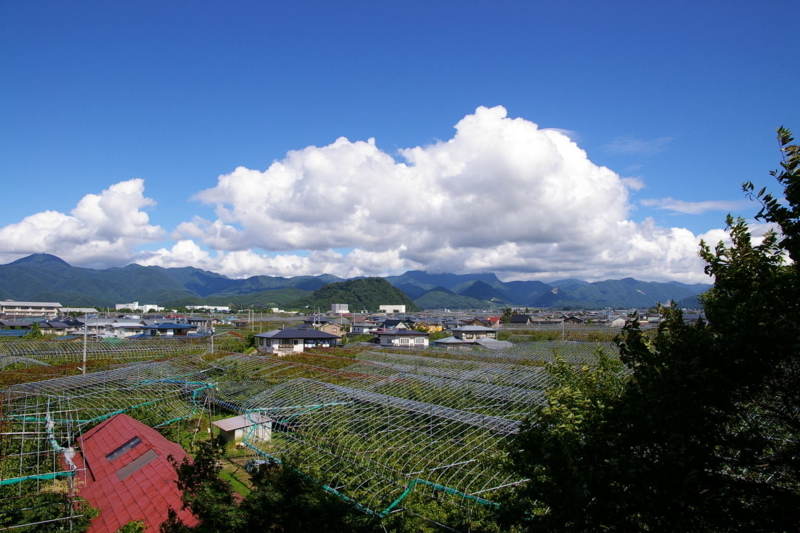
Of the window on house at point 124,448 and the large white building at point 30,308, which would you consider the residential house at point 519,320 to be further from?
the large white building at point 30,308

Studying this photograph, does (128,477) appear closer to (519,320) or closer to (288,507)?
(288,507)

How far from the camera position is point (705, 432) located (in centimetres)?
316

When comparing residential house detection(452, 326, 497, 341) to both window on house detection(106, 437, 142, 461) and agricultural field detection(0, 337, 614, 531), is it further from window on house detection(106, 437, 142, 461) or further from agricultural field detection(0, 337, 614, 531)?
window on house detection(106, 437, 142, 461)

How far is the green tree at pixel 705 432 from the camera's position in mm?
3039

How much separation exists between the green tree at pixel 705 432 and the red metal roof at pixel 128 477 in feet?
20.7

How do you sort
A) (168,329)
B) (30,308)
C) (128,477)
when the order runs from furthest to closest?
(30,308) < (168,329) < (128,477)

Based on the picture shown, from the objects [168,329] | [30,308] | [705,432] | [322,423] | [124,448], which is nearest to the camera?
[705,432]

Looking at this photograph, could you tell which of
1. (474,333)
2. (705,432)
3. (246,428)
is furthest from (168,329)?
(705,432)

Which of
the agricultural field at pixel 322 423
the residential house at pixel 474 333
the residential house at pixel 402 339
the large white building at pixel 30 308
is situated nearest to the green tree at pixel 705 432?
the agricultural field at pixel 322 423

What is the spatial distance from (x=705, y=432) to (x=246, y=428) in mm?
15361

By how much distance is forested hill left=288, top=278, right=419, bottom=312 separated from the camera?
508 feet

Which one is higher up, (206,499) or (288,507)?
(206,499)

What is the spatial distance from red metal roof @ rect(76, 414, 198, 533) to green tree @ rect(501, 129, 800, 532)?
6302 mm

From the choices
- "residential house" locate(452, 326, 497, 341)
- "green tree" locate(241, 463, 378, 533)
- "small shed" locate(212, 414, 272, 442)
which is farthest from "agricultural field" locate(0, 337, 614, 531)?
"residential house" locate(452, 326, 497, 341)
